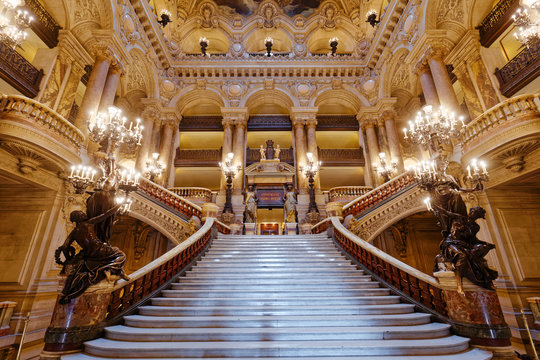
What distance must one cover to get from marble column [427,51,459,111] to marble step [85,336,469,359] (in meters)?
8.66

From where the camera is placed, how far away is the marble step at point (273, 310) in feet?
12.6

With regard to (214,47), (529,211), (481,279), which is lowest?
(481,279)

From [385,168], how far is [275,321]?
37.2 feet

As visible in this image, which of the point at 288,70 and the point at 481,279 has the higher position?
the point at 288,70

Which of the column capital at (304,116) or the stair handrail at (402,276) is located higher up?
the column capital at (304,116)

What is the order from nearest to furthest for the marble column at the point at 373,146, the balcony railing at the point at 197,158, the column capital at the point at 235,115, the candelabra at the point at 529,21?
the candelabra at the point at 529,21 → the marble column at the point at 373,146 → the column capital at the point at 235,115 → the balcony railing at the point at 197,158

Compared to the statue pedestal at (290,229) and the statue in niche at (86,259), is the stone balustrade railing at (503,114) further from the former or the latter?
the statue in niche at (86,259)

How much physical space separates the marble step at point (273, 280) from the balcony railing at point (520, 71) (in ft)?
27.3

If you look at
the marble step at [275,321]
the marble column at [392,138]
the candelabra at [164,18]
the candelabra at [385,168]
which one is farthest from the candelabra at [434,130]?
the candelabra at [164,18]

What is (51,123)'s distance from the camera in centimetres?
604

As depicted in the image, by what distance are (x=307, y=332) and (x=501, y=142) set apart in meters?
6.17

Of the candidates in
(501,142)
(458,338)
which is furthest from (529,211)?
(458,338)

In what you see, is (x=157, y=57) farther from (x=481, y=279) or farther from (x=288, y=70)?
(x=481, y=279)

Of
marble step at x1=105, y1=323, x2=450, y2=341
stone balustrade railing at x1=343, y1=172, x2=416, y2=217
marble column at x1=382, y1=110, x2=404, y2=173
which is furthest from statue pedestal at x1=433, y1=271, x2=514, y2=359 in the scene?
marble column at x1=382, y1=110, x2=404, y2=173
